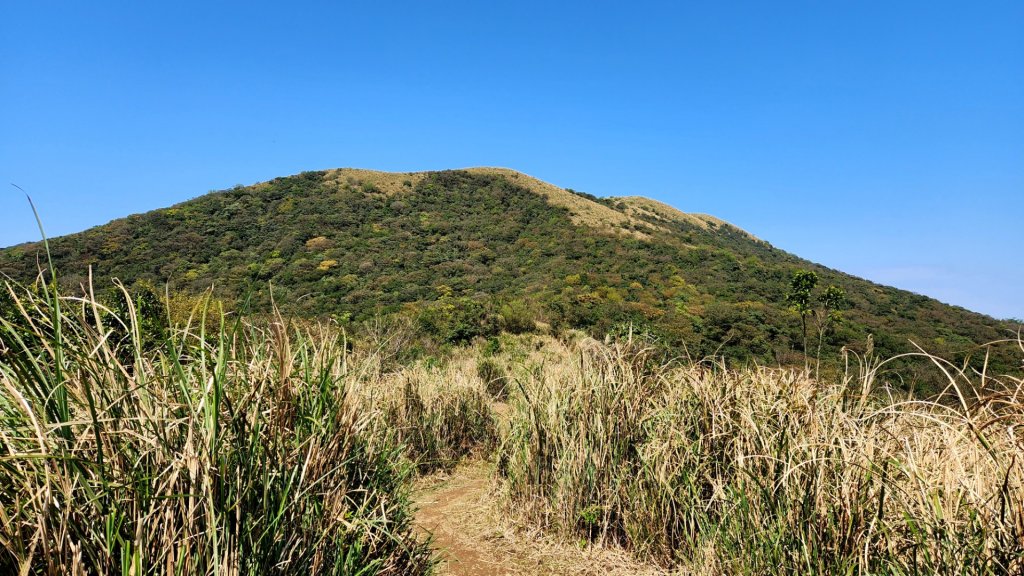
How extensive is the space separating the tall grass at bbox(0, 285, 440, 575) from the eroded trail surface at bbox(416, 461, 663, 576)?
51.0 inches

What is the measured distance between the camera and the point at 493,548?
3986mm

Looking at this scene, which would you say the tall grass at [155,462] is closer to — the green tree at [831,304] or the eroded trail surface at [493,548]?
the eroded trail surface at [493,548]

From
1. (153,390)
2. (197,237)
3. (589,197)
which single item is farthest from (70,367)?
(589,197)

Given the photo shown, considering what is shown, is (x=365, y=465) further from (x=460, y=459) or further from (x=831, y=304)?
(x=831, y=304)

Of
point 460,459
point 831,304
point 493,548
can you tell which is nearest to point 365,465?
point 493,548

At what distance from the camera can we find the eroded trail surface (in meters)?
3.53

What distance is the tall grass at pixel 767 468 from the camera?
5.85ft

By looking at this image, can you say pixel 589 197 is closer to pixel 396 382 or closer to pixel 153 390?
pixel 396 382

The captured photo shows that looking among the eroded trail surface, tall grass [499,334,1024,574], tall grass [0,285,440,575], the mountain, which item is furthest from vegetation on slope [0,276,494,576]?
the mountain

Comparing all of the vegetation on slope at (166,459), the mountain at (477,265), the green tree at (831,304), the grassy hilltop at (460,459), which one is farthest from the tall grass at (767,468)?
the mountain at (477,265)

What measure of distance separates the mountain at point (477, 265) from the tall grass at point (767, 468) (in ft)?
39.4

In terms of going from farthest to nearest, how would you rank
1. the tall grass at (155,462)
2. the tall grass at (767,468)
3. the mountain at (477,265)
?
the mountain at (477,265) < the tall grass at (767,468) < the tall grass at (155,462)

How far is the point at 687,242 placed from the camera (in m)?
42.7

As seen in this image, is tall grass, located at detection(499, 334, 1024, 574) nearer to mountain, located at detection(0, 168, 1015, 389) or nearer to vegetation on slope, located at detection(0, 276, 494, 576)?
vegetation on slope, located at detection(0, 276, 494, 576)
